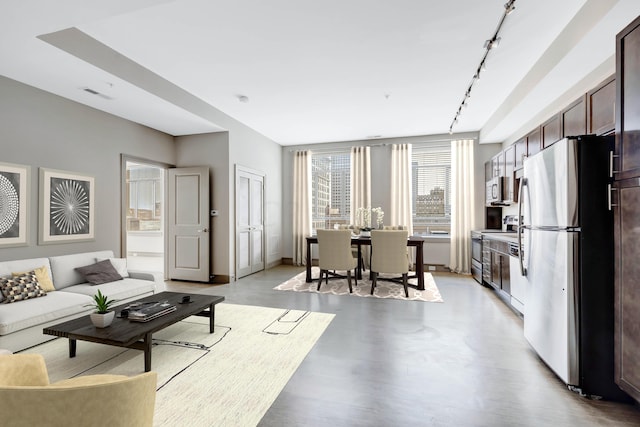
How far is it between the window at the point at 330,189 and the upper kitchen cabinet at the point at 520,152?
3.40 meters

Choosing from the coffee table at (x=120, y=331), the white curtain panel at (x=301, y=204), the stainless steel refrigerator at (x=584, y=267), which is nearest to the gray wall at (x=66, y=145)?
the coffee table at (x=120, y=331)

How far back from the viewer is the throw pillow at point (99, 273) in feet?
11.2

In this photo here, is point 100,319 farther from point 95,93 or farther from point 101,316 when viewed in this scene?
point 95,93

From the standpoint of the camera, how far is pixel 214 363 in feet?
7.80

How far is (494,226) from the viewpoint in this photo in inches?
223

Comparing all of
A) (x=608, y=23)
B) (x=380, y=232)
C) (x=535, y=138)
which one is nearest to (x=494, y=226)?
(x=535, y=138)

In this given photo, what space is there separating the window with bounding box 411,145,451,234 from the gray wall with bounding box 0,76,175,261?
5.32 m

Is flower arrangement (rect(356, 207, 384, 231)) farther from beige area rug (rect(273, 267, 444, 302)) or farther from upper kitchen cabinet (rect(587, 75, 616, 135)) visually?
upper kitchen cabinet (rect(587, 75, 616, 135))

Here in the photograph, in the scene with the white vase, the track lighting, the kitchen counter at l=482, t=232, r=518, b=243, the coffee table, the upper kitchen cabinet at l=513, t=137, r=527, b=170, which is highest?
the track lighting

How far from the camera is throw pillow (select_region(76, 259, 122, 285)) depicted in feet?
11.2

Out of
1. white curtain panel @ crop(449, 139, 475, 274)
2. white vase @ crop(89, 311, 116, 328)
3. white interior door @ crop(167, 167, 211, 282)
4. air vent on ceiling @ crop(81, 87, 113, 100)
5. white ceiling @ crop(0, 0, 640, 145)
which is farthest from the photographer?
white curtain panel @ crop(449, 139, 475, 274)

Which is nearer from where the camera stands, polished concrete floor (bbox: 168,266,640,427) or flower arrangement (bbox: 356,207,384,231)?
polished concrete floor (bbox: 168,266,640,427)

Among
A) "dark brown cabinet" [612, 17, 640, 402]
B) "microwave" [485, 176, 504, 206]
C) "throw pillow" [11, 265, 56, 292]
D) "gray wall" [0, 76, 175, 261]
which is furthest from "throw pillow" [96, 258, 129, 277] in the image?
"microwave" [485, 176, 504, 206]

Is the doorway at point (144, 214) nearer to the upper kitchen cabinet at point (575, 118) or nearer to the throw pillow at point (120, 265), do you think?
the throw pillow at point (120, 265)
